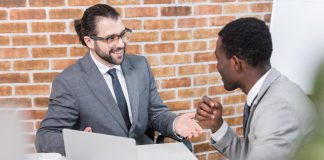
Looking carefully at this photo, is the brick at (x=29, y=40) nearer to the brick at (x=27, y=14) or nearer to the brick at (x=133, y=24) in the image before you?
the brick at (x=27, y=14)

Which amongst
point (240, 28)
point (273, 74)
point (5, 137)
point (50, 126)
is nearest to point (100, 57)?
point (50, 126)

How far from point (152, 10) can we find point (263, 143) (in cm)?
133

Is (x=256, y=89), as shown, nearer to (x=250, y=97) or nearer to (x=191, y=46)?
(x=250, y=97)

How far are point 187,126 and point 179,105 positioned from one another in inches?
29.2

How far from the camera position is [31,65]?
2.11 m

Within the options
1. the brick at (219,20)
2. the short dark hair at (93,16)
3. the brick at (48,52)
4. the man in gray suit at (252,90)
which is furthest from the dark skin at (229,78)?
the brick at (48,52)

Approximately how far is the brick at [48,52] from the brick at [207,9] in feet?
2.95

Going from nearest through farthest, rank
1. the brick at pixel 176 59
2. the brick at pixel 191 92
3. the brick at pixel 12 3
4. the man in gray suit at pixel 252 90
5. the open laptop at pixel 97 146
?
the open laptop at pixel 97 146
the man in gray suit at pixel 252 90
the brick at pixel 12 3
the brick at pixel 176 59
the brick at pixel 191 92

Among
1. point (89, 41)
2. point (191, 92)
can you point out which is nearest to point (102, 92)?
point (89, 41)

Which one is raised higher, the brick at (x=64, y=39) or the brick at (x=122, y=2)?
the brick at (x=122, y=2)

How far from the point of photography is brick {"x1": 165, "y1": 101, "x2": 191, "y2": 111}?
240 cm

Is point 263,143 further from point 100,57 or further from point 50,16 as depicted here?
point 50,16

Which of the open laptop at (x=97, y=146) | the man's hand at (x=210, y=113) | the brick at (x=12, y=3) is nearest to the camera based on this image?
the open laptop at (x=97, y=146)

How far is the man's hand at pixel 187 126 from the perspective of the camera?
1.64m
